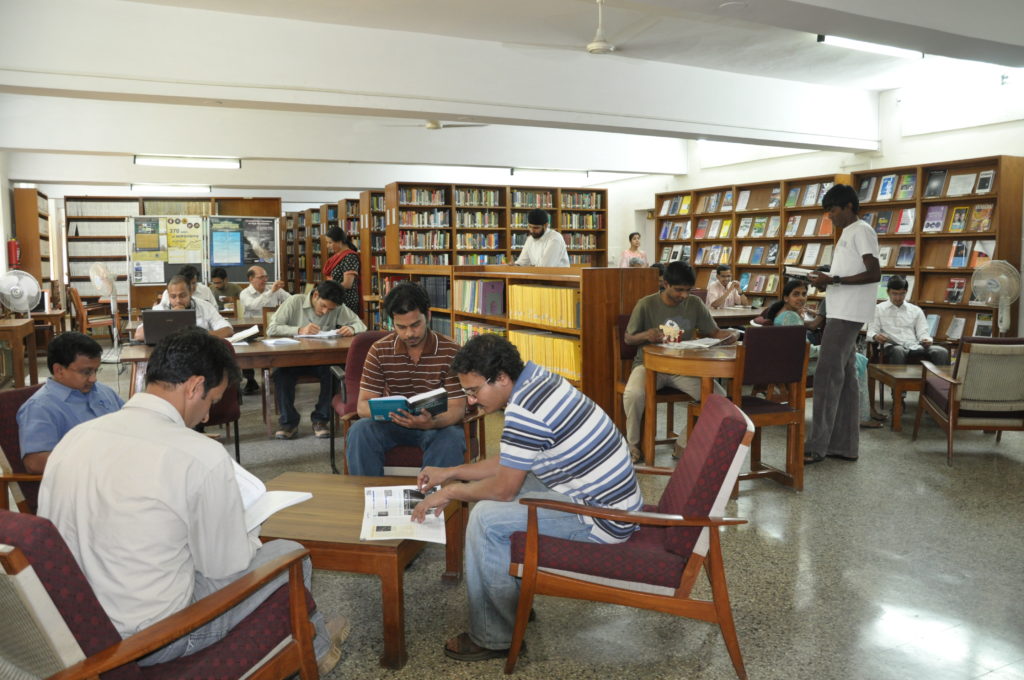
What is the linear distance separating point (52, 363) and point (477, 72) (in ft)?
15.5

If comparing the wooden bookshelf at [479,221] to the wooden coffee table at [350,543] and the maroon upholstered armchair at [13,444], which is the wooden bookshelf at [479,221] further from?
the wooden coffee table at [350,543]

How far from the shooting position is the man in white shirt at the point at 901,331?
21.4ft

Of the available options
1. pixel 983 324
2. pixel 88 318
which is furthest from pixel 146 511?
pixel 88 318

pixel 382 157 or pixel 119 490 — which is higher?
pixel 382 157

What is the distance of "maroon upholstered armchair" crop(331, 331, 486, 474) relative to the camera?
3.48 metres

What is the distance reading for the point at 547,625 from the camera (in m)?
2.60

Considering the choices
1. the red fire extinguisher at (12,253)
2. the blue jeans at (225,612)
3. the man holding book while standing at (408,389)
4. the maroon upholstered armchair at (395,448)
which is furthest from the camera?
the red fire extinguisher at (12,253)

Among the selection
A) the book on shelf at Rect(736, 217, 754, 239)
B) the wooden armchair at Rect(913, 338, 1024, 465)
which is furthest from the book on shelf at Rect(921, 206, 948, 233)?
the wooden armchair at Rect(913, 338, 1024, 465)

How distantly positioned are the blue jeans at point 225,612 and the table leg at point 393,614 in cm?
28

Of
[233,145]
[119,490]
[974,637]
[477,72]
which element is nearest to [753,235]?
[477,72]

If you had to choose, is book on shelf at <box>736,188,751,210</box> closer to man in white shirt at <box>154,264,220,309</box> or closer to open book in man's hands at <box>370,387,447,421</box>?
man in white shirt at <box>154,264,220,309</box>

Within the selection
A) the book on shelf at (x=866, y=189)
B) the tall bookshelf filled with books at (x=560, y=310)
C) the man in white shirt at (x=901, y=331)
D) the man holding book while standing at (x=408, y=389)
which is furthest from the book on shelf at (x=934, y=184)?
the man holding book while standing at (x=408, y=389)

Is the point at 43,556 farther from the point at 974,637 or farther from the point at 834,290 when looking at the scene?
the point at 834,290

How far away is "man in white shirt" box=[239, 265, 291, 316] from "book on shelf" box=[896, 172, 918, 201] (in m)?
6.72
